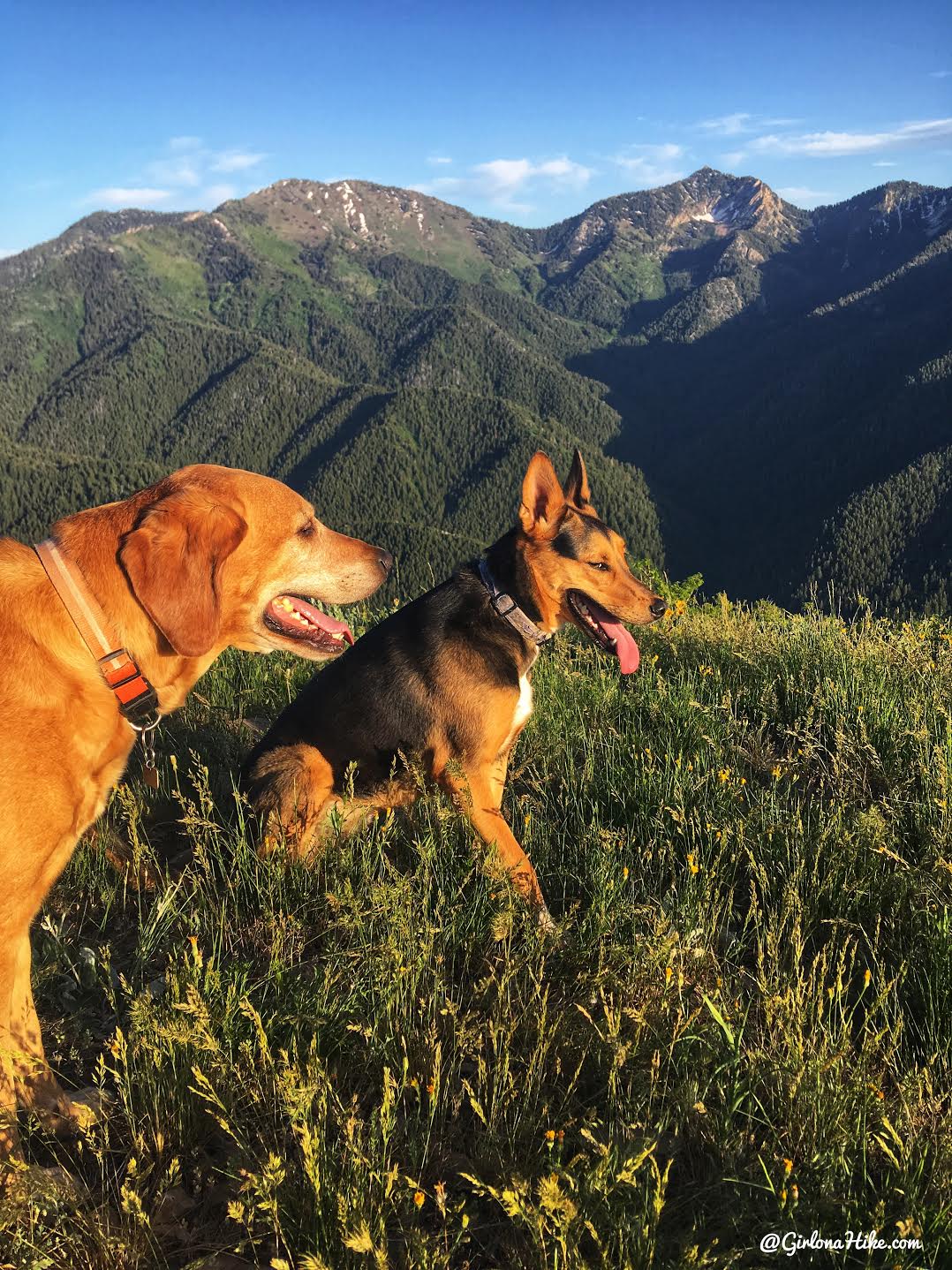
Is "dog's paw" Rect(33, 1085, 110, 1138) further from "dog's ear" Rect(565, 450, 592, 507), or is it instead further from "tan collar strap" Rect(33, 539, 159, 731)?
"dog's ear" Rect(565, 450, 592, 507)

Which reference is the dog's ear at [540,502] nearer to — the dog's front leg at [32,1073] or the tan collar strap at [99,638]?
the tan collar strap at [99,638]

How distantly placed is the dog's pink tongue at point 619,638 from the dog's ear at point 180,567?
8.72 feet

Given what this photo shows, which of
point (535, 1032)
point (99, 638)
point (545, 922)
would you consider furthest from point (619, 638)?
point (99, 638)

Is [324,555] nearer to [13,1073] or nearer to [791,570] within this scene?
[13,1073]

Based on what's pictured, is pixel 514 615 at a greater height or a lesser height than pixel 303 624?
lesser

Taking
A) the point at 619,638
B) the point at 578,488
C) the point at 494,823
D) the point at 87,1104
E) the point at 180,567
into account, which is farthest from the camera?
the point at 578,488

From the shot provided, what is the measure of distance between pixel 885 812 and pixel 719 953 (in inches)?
58.2

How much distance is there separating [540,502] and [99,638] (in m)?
2.96

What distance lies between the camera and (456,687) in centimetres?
443

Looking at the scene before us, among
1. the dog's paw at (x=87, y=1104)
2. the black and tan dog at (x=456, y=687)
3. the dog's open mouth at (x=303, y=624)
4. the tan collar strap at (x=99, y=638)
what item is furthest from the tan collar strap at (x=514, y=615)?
the dog's paw at (x=87, y=1104)

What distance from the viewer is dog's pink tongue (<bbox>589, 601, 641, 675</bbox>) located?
16.6ft

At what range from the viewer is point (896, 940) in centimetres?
327

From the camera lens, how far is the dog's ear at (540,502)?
4.92 metres

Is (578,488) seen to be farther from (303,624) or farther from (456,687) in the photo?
(303,624)
